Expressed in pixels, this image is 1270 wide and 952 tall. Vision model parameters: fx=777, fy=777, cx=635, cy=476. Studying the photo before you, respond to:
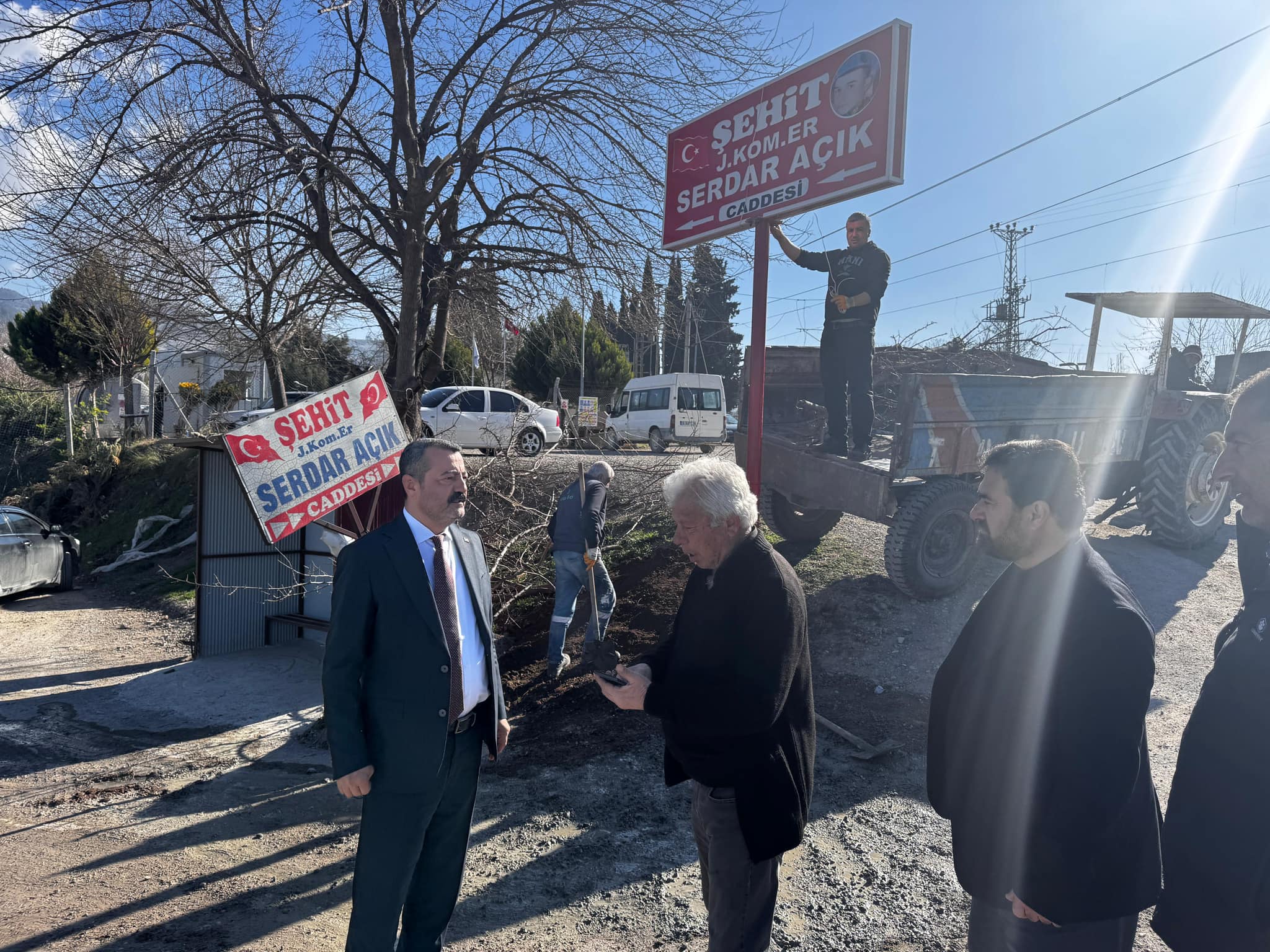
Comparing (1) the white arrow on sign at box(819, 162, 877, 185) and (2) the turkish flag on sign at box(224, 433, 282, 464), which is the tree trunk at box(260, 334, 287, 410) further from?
(1) the white arrow on sign at box(819, 162, 877, 185)

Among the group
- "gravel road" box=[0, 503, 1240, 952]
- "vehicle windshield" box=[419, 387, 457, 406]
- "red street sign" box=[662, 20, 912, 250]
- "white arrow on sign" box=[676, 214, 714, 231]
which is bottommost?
"gravel road" box=[0, 503, 1240, 952]

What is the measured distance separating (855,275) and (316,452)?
4.01 metres

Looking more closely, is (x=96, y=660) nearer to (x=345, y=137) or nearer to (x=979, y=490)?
(x=345, y=137)

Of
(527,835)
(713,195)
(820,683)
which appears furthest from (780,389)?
(527,835)

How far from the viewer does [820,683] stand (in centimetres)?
551

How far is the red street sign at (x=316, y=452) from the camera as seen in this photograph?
16.1ft

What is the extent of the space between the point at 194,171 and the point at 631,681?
702 cm

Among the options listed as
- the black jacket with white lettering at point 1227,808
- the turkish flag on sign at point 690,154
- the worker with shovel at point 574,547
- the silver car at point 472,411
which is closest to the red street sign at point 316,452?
the worker with shovel at point 574,547

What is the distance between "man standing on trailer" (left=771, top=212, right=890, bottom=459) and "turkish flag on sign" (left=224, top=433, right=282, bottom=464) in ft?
12.4

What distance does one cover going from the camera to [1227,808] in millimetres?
1701

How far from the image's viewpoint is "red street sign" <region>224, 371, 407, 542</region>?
491 centimetres

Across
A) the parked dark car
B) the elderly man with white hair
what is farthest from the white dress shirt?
the parked dark car

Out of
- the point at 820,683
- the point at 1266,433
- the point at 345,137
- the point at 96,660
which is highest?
the point at 345,137

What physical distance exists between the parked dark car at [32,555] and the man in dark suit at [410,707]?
1152cm
